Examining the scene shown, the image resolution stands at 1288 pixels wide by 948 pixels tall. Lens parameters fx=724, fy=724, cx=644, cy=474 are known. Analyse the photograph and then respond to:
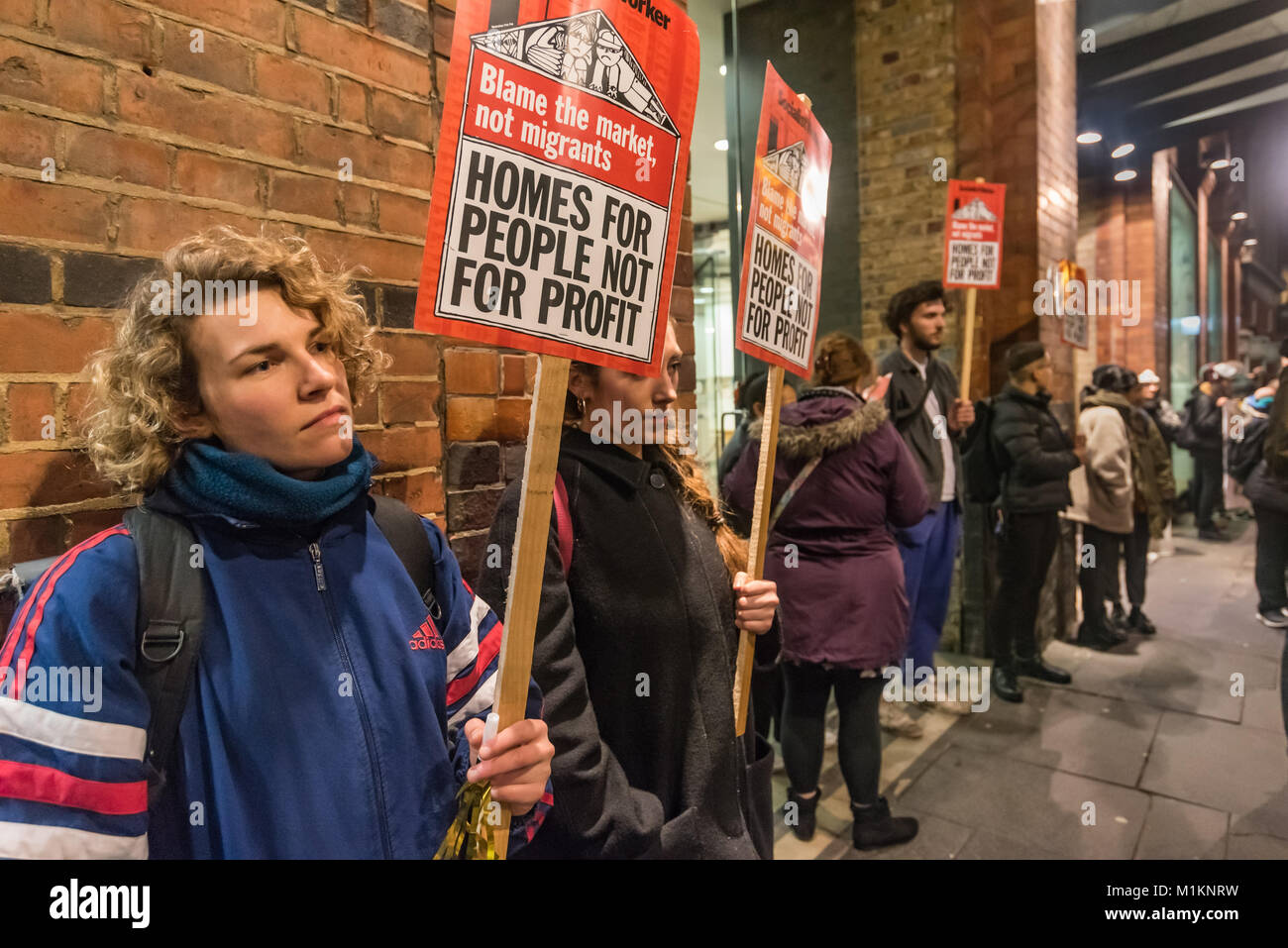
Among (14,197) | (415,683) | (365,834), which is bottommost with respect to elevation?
(365,834)

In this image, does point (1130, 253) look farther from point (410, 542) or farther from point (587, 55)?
point (410, 542)

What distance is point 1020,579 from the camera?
4090mm

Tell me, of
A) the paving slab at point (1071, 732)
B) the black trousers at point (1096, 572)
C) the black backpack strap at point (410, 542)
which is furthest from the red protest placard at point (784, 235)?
the black trousers at point (1096, 572)

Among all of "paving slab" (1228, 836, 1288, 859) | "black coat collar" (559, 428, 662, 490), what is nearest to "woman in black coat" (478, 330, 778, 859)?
"black coat collar" (559, 428, 662, 490)

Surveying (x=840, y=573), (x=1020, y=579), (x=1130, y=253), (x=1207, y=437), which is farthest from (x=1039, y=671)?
(x=1130, y=253)

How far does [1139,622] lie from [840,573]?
3.65m

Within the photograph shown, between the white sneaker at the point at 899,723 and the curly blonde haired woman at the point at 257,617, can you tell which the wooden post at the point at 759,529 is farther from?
the white sneaker at the point at 899,723

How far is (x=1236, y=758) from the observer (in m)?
3.21

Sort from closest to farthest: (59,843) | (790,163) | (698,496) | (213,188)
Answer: (59,843)
(213,188)
(698,496)
(790,163)

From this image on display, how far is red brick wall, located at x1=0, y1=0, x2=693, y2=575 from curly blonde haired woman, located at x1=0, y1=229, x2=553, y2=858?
0.21 metres

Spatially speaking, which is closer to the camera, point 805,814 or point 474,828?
point 474,828
